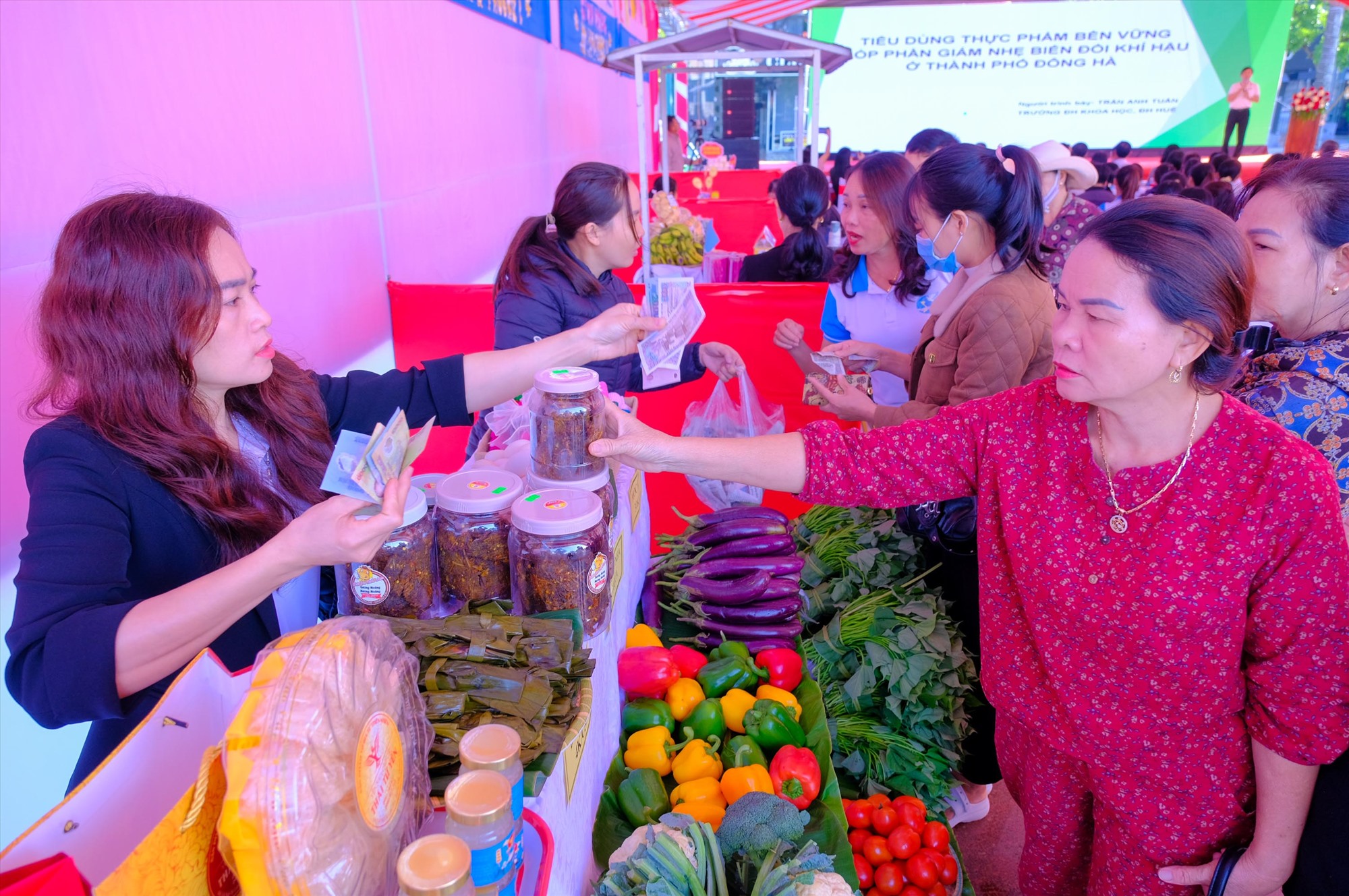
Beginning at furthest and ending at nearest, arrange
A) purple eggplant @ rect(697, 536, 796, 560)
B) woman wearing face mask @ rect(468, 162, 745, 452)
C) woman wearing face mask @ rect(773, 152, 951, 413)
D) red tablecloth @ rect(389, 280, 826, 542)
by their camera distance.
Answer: red tablecloth @ rect(389, 280, 826, 542) < woman wearing face mask @ rect(773, 152, 951, 413) < woman wearing face mask @ rect(468, 162, 745, 452) < purple eggplant @ rect(697, 536, 796, 560)

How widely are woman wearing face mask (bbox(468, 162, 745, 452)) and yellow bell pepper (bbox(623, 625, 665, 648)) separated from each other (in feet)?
3.51

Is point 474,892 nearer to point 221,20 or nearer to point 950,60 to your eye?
point 221,20

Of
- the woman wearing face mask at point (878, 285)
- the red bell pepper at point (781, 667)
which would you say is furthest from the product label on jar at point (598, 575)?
the woman wearing face mask at point (878, 285)

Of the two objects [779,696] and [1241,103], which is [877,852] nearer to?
[779,696]

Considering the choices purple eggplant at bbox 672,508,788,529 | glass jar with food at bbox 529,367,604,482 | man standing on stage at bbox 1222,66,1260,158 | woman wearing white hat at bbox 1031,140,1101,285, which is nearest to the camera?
glass jar with food at bbox 529,367,604,482

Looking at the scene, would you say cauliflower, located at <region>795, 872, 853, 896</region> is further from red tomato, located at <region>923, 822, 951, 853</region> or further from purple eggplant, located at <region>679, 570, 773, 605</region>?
purple eggplant, located at <region>679, 570, 773, 605</region>

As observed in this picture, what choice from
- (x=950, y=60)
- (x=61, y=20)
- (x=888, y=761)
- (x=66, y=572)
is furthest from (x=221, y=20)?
(x=950, y=60)

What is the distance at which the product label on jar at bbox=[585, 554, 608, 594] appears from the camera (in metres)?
1.47

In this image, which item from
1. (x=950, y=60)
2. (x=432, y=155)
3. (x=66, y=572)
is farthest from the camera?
(x=950, y=60)

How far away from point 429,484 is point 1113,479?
139 cm

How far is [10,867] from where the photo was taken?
0.70 metres

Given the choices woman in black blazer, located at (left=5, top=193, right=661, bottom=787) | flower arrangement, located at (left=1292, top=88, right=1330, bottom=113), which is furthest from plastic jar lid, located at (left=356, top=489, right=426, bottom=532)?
flower arrangement, located at (left=1292, top=88, right=1330, bottom=113)

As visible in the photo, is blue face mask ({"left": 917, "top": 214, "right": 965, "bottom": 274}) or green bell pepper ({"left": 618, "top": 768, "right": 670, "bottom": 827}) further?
blue face mask ({"left": 917, "top": 214, "right": 965, "bottom": 274})

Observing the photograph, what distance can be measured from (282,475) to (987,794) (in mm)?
2633
